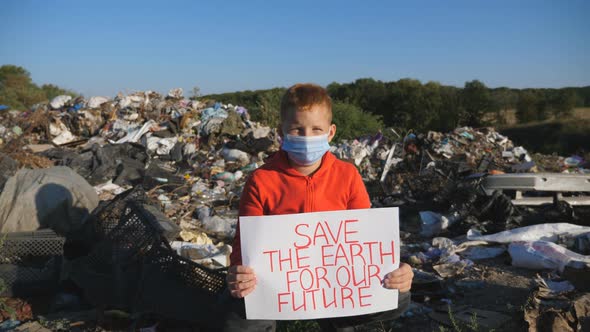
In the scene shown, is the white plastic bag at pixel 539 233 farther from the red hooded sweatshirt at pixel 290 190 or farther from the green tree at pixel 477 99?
the green tree at pixel 477 99

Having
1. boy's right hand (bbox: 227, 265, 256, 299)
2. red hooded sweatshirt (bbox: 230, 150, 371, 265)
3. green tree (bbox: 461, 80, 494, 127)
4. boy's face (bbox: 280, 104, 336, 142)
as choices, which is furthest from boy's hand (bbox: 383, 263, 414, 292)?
green tree (bbox: 461, 80, 494, 127)

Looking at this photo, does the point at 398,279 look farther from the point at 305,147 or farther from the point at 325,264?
the point at 305,147

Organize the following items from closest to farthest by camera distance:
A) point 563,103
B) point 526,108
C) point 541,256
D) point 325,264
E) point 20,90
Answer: point 325,264 → point 541,256 → point 20,90 → point 526,108 → point 563,103

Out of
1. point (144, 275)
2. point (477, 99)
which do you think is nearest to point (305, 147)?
point (144, 275)

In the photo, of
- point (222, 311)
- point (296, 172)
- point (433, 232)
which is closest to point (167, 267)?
point (222, 311)

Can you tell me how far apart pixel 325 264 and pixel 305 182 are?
0.35 m

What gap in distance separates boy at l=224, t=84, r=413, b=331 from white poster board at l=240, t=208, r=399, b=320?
3.2 inches

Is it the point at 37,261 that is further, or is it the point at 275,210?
the point at 37,261

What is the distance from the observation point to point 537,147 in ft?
78.3

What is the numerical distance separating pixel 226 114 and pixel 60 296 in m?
8.87

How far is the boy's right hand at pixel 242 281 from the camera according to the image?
1655mm

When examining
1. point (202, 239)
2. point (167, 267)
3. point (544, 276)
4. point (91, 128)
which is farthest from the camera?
point (91, 128)

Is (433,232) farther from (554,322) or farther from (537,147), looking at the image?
(537,147)

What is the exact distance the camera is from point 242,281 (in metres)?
1.66
